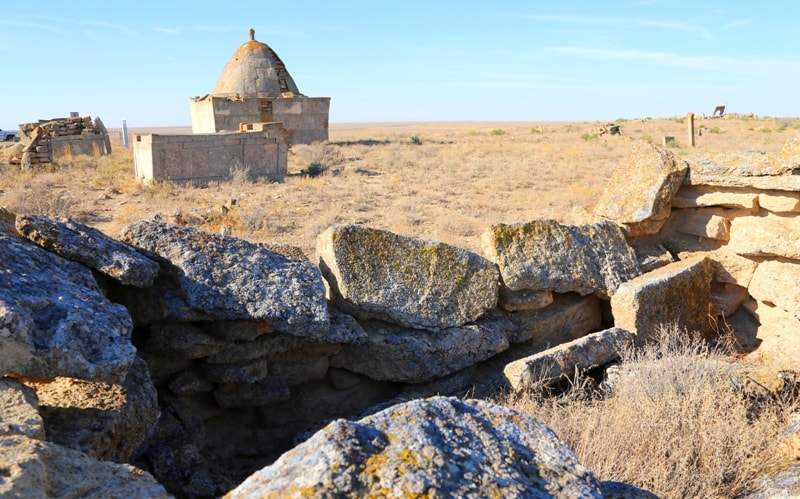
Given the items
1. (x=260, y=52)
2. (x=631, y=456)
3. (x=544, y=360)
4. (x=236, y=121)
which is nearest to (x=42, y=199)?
(x=544, y=360)

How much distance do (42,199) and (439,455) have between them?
12.1 metres

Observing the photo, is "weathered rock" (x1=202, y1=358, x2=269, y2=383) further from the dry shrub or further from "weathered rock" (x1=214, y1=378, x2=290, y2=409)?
the dry shrub

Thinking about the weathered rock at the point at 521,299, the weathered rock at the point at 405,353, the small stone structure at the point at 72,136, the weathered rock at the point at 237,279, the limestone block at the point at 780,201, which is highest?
the small stone structure at the point at 72,136

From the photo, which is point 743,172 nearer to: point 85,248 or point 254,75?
point 85,248

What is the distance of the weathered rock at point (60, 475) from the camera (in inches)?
67.6

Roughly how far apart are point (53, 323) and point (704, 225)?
507 centimetres

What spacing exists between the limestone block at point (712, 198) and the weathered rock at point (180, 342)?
4112 millimetres

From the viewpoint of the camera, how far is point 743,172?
5.34 metres

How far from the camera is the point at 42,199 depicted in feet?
39.1

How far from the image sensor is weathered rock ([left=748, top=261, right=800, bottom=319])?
511 cm

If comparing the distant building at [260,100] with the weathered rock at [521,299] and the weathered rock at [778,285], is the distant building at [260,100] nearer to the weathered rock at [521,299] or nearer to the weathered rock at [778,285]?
the weathered rock at [521,299]

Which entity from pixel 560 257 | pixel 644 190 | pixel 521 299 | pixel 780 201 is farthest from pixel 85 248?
pixel 780 201

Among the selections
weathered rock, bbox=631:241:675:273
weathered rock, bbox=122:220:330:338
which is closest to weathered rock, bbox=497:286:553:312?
weathered rock, bbox=631:241:675:273

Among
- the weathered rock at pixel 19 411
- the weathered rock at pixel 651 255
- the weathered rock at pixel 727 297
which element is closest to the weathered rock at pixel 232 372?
the weathered rock at pixel 19 411
